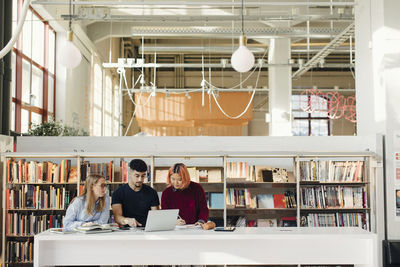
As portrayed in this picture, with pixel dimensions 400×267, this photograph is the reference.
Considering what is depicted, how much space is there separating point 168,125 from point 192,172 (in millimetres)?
5245

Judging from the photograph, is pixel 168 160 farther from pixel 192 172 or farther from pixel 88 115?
pixel 88 115

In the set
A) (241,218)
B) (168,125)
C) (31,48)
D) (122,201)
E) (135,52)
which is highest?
(135,52)

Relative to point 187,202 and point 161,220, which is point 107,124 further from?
point 161,220

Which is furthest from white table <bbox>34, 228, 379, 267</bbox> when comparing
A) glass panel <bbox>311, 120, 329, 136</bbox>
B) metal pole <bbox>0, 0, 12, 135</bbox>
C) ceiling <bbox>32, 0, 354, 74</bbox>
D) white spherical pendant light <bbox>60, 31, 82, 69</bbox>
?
glass panel <bbox>311, 120, 329, 136</bbox>

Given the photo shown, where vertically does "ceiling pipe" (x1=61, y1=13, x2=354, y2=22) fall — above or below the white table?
above

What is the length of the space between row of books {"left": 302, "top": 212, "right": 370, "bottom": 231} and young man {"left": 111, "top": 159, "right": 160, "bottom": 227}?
3.08 metres

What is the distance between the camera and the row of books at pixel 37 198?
7.18m

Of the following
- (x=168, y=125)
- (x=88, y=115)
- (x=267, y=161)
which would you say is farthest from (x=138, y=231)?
(x=88, y=115)

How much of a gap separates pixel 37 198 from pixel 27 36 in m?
3.79

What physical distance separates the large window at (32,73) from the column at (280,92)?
5.22 metres

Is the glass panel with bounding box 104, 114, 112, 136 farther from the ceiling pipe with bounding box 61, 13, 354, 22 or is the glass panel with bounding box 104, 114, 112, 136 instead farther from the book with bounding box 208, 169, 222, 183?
the book with bounding box 208, 169, 222, 183

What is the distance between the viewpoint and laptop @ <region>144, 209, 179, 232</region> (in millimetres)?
4520

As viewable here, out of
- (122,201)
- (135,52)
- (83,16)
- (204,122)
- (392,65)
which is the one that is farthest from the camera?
(135,52)

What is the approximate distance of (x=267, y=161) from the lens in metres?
7.94
